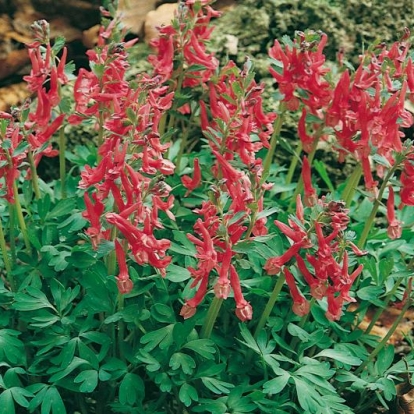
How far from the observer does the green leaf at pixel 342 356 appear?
294 cm

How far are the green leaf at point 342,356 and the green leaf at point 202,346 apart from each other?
1.56 ft

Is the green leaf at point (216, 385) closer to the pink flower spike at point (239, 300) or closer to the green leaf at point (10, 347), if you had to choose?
the pink flower spike at point (239, 300)

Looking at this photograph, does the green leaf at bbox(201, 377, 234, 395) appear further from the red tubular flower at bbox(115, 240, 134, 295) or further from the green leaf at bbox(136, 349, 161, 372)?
the red tubular flower at bbox(115, 240, 134, 295)

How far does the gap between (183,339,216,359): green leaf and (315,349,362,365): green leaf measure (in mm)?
476

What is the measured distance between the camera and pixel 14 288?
3195 mm

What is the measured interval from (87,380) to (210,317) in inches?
20.9

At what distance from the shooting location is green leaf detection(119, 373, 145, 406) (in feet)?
9.10

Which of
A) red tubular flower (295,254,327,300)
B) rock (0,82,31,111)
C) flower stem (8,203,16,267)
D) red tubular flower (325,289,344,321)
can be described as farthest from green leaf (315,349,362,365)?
rock (0,82,31,111)

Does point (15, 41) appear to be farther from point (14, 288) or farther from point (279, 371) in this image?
point (279, 371)

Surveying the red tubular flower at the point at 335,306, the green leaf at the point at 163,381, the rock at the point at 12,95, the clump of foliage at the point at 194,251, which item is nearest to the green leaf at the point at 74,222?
the clump of foliage at the point at 194,251

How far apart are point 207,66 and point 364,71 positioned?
0.72 m

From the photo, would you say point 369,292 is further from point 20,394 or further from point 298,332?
point 20,394

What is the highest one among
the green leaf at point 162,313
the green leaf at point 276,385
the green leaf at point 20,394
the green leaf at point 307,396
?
the green leaf at point 162,313

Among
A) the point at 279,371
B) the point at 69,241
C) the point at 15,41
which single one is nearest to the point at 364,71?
the point at 279,371
